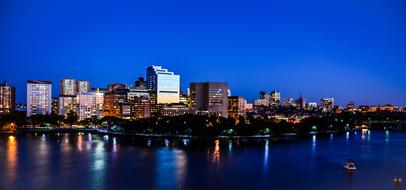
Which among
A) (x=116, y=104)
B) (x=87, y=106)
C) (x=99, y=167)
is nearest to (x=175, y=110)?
(x=116, y=104)

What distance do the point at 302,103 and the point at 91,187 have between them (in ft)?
226

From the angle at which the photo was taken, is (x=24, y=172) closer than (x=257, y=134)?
Yes

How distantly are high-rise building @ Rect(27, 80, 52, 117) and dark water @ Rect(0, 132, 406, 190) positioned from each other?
2668 cm

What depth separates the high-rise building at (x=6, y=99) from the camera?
41719mm

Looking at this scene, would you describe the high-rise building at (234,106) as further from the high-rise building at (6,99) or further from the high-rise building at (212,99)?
the high-rise building at (6,99)

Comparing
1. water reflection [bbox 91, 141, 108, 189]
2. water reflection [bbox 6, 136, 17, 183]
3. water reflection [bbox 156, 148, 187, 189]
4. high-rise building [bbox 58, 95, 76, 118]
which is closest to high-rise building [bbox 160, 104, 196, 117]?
high-rise building [bbox 58, 95, 76, 118]

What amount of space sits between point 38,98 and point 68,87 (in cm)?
1089

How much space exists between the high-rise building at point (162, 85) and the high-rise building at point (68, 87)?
10.6 metres

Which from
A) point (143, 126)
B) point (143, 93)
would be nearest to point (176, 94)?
point (143, 93)

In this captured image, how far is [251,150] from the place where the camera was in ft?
55.0

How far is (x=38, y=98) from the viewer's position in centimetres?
4231

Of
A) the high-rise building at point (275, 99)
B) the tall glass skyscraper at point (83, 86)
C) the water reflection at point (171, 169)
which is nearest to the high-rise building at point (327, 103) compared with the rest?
the high-rise building at point (275, 99)

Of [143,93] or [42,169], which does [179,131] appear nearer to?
[42,169]

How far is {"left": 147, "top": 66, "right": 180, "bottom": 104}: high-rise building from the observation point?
150ft
